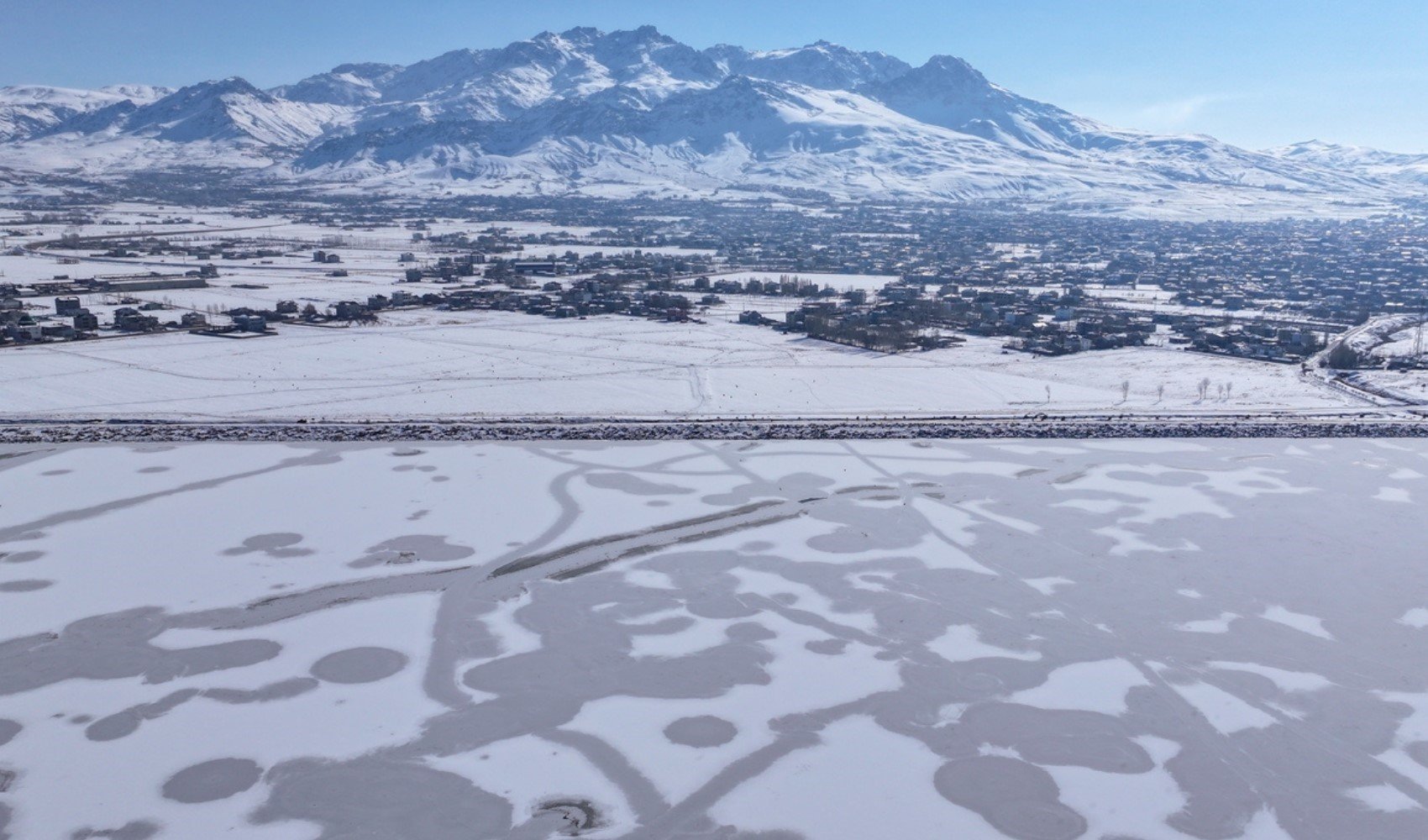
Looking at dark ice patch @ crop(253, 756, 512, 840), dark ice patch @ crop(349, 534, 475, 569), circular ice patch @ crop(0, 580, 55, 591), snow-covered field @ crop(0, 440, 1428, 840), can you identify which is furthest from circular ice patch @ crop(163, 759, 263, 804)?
circular ice patch @ crop(0, 580, 55, 591)

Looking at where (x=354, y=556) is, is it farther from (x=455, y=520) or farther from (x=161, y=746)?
(x=161, y=746)

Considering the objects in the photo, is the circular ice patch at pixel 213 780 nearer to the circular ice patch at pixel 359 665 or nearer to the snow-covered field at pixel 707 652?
the snow-covered field at pixel 707 652

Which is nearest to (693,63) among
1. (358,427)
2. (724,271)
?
(724,271)

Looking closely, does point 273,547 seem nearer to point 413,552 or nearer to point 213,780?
point 413,552

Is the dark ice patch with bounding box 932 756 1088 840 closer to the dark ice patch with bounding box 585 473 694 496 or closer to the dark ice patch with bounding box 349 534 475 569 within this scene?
the dark ice patch with bounding box 349 534 475 569

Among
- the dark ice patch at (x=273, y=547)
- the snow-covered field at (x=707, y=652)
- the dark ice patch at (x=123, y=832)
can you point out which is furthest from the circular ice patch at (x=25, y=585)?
the dark ice patch at (x=123, y=832)

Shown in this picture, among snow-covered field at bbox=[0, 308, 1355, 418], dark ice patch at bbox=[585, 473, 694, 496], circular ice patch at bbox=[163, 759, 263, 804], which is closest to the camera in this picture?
circular ice patch at bbox=[163, 759, 263, 804]
